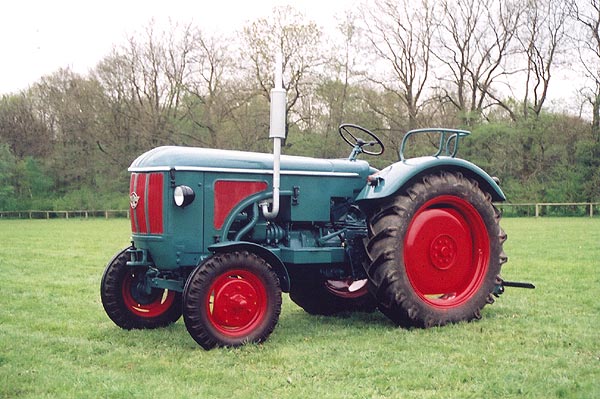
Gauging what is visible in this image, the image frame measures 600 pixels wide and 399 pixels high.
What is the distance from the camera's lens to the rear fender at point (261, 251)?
197 inches

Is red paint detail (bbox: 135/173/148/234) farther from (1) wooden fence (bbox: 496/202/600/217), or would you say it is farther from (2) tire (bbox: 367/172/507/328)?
(1) wooden fence (bbox: 496/202/600/217)

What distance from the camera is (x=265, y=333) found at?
5.09 m

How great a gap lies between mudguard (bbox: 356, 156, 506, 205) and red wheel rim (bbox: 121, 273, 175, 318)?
192cm

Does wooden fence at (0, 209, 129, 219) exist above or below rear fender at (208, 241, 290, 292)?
below

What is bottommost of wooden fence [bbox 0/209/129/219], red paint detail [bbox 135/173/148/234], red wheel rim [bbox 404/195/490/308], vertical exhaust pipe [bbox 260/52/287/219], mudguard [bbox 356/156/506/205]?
wooden fence [bbox 0/209/129/219]

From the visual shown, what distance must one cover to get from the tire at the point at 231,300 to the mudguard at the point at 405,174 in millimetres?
1176

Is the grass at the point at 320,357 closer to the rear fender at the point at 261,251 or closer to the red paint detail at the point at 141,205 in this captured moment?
the rear fender at the point at 261,251

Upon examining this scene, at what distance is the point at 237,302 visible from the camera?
16.4 feet

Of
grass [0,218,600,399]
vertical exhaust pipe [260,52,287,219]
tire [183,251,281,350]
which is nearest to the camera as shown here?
grass [0,218,600,399]

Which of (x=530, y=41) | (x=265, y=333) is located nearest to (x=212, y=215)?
(x=265, y=333)

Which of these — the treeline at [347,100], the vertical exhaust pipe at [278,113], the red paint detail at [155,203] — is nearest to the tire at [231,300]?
the red paint detail at [155,203]

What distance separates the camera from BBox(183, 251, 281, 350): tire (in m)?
4.80

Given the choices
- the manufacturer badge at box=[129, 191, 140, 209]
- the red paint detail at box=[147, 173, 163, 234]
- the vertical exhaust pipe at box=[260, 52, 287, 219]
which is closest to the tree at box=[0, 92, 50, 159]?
the manufacturer badge at box=[129, 191, 140, 209]

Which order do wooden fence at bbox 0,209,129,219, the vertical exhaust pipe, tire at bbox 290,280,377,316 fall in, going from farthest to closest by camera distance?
wooden fence at bbox 0,209,129,219, tire at bbox 290,280,377,316, the vertical exhaust pipe
